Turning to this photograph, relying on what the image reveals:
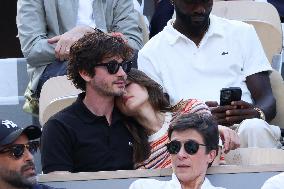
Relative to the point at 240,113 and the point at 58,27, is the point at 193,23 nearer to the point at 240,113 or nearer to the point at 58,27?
the point at 240,113

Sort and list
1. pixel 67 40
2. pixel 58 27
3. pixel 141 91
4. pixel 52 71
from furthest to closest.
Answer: pixel 58 27 → pixel 52 71 → pixel 67 40 → pixel 141 91

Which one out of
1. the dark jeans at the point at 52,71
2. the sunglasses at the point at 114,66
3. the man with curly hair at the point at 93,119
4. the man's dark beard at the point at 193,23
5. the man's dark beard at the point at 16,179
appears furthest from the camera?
the dark jeans at the point at 52,71

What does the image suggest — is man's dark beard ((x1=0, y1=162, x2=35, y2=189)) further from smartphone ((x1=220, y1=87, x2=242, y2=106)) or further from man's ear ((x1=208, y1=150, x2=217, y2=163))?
smartphone ((x1=220, y1=87, x2=242, y2=106))

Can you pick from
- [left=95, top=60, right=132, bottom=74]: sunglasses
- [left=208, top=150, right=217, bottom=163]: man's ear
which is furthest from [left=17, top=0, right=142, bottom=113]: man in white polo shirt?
[left=208, top=150, right=217, bottom=163]: man's ear

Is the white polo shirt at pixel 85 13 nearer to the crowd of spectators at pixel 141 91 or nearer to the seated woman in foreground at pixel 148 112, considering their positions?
the crowd of spectators at pixel 141 91

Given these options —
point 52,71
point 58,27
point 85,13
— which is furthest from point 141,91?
point 85,13

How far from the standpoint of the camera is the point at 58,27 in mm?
6879

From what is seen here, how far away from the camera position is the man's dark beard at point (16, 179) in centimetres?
464

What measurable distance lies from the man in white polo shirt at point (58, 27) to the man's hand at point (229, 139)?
1.36 m

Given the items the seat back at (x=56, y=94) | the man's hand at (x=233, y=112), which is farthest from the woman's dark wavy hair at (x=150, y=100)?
the seat back at (x=56, y=94)

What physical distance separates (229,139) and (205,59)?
3.46ft

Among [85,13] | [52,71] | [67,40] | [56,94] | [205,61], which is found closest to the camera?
[56,94]

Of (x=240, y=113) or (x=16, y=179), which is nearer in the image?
(x=16, y=179)

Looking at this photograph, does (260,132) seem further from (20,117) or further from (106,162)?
(20,117)
